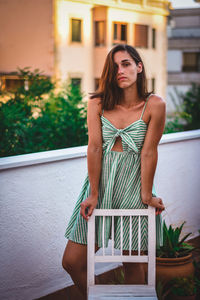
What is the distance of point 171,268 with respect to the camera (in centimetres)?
267

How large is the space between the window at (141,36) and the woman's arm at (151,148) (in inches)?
712

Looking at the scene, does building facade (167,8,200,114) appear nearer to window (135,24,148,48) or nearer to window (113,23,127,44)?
window (135,24,148,48)

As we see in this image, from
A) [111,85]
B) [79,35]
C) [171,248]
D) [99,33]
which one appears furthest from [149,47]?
[111,85]

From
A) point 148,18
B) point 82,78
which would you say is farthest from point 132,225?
point 148,18

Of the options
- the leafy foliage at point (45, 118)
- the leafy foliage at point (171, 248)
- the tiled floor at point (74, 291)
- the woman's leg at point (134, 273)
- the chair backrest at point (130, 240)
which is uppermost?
the leafy foliage at point (45, 118)

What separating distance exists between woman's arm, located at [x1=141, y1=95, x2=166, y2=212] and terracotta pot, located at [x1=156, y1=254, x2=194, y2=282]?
Answer: 81 cm

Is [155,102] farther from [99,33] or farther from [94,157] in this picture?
[99,33]

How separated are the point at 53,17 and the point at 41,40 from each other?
1047mm

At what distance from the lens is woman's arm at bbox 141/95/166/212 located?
1988 mm

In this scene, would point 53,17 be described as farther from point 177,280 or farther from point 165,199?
point 177,280

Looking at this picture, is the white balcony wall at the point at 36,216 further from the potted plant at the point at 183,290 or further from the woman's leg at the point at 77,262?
the potted plant at the point at 183,290

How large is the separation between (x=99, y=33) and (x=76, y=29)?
149 centimetres

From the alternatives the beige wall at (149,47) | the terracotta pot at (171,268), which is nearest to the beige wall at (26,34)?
the beige wall at (149,47)

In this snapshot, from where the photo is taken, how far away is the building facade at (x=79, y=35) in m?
15.1
